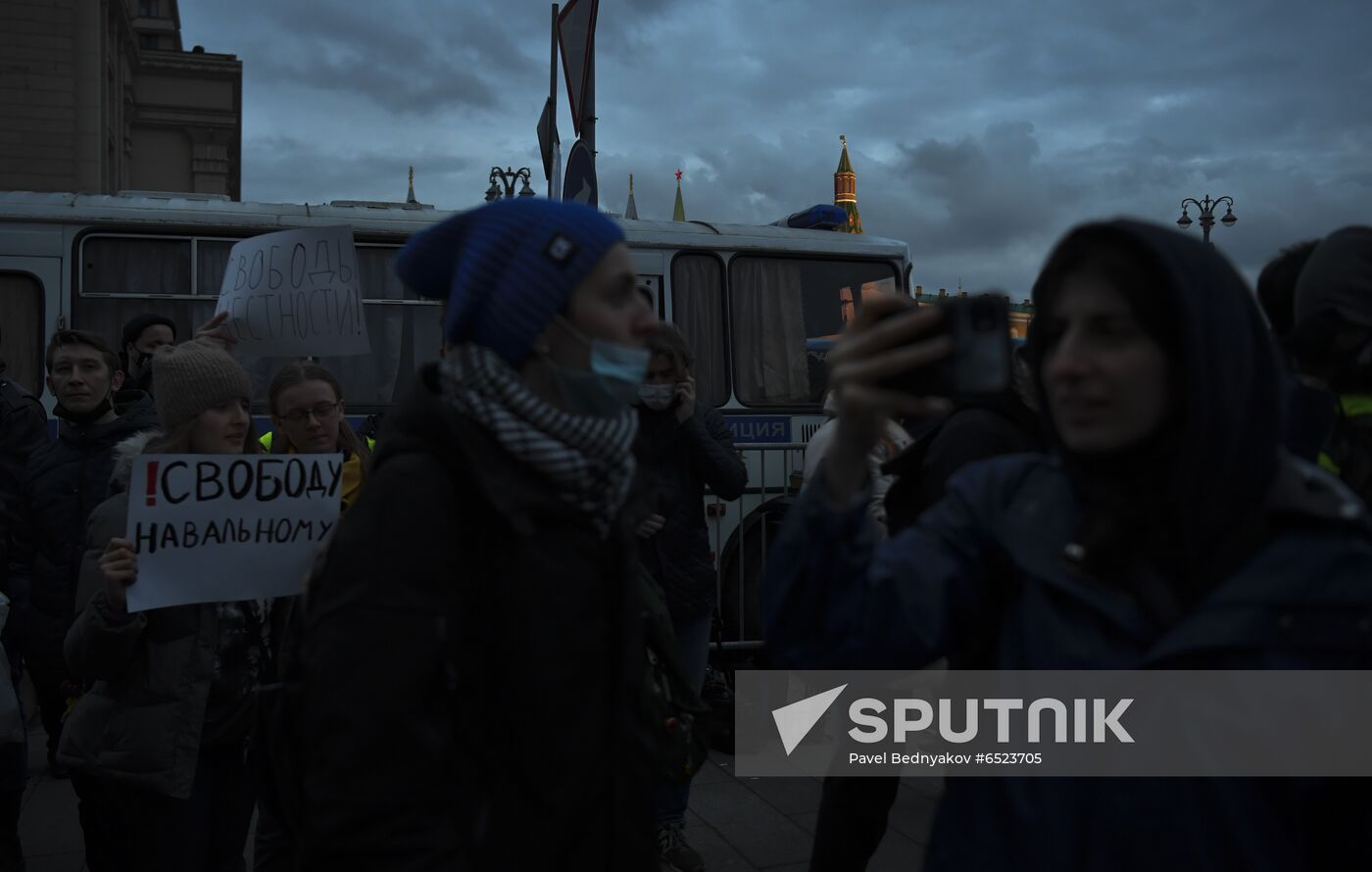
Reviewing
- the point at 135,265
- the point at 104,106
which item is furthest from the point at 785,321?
the point at 104,106

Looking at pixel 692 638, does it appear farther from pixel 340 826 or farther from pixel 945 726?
pixel 340 826

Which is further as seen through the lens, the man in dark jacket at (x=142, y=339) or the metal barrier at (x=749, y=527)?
the metal barrier at (x=749, y=527)

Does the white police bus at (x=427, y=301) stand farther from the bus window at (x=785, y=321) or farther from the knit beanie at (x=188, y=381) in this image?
the knit beanie at (x=188, y=381)

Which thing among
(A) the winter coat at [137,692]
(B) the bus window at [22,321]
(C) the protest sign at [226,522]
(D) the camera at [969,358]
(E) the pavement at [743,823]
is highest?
(B) the bus window at [22,321]

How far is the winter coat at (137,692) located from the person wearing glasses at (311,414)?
2.70 feet

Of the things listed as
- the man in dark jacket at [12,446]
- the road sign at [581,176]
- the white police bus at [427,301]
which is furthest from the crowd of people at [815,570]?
the road sign at [581,176]

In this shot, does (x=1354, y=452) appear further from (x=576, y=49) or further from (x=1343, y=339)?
(x=576, y=49)

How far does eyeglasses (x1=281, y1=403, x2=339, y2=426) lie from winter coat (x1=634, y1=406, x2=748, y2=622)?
162 centimetres

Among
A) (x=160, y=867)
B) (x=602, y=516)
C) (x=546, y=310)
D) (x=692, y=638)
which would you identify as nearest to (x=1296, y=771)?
(x=602, y=516)

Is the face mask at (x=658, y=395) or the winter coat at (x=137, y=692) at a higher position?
the face mask at (x=658, y=395)

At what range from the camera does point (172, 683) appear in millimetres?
2869

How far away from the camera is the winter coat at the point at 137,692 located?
2.80m

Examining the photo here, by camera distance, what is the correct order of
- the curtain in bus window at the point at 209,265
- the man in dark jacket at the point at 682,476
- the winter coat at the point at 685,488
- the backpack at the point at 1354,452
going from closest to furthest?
1. the backpack at the point at 1354,452
2. the man in dark jacket at the point at 682,476
3. the winter coat at the point at 685,488
4. the curtain in bus window at the point at 209,265

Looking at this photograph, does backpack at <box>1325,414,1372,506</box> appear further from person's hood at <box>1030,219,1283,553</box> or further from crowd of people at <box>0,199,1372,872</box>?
person's hood at <box>1030,219,1283,553</box>
